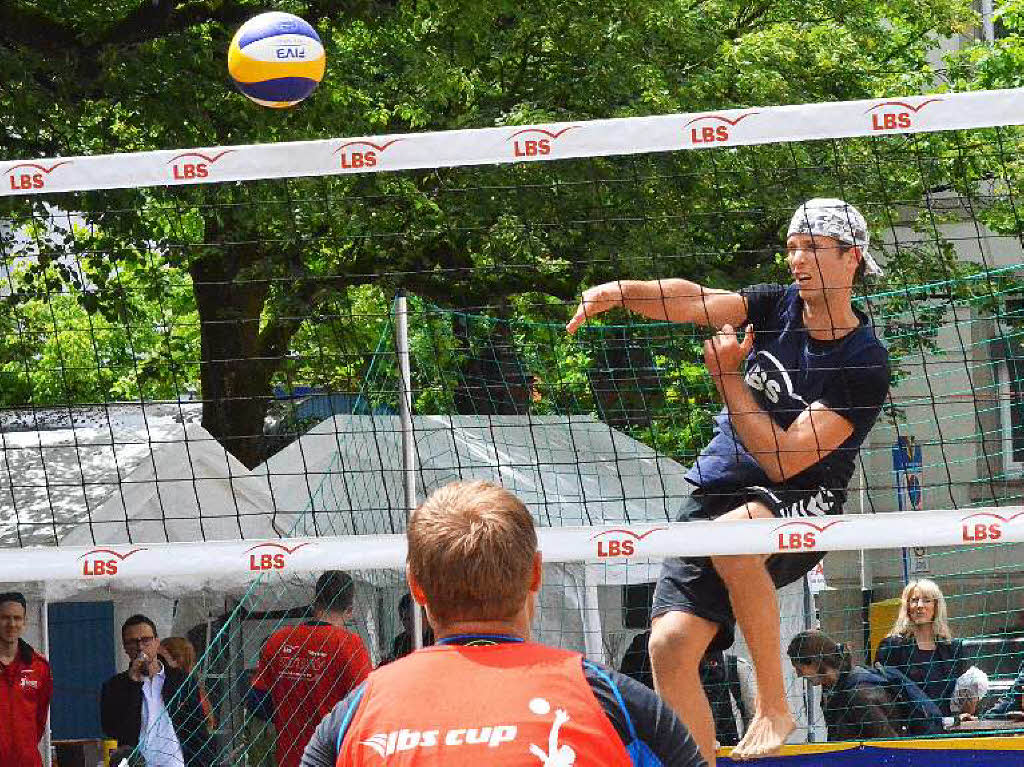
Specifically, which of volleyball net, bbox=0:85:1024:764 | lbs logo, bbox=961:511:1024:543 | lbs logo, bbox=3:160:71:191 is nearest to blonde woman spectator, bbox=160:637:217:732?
volleyball net, bbox=0:85:1024:764

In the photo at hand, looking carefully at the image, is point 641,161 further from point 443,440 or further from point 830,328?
point 830,328

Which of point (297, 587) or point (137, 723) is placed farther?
point (297, 587)

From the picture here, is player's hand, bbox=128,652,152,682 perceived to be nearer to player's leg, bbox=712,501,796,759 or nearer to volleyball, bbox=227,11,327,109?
volleyball, bbox=227,11,327,109

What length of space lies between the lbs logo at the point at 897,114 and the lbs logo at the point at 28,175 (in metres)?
3.08

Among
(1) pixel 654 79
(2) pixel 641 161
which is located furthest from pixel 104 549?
(1) pixel 654 79

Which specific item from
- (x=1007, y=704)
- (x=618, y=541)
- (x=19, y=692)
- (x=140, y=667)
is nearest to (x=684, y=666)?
(x=618, y=541)

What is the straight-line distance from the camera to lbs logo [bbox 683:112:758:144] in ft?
17.1

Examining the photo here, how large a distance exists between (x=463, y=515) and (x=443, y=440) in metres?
8.00

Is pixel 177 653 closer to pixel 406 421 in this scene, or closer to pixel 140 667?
pixel 140 667

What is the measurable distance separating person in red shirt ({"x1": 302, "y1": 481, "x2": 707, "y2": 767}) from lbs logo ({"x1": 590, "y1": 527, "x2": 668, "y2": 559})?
265 cm

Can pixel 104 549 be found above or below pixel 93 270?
below

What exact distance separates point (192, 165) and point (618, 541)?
2.12 m

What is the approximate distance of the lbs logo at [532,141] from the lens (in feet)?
17.4

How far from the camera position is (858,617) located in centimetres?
1719
